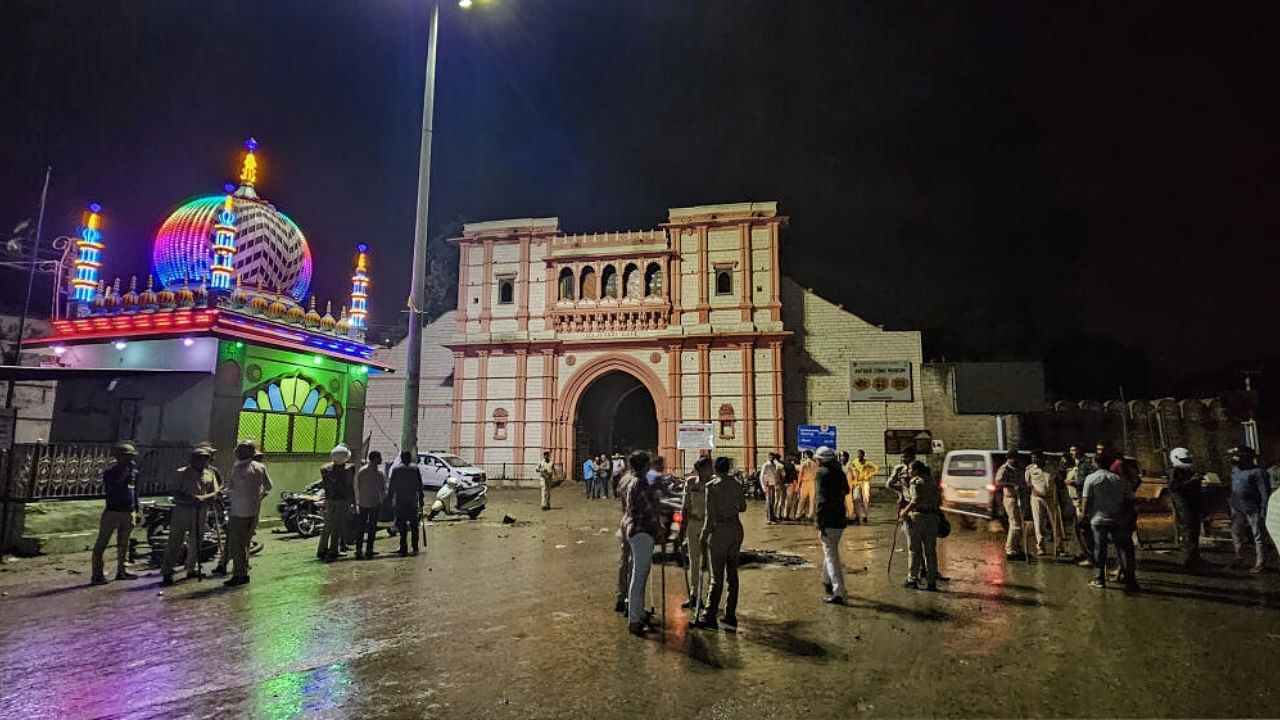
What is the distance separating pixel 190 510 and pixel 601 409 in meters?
23.7

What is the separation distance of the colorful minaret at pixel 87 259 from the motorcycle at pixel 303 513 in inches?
252

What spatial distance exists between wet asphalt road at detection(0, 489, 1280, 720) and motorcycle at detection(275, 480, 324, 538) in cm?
377

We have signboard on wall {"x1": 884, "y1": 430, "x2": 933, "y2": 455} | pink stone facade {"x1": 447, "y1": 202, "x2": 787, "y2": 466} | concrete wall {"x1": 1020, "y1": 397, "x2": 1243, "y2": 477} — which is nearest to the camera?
concrete wall {"x1": 1020, "y1": 397, "x2": 1243, "y2": 477}

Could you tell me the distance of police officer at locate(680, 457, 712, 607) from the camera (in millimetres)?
6984

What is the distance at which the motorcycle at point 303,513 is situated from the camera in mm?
12781

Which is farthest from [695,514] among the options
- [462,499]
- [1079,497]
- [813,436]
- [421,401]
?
[421,401]

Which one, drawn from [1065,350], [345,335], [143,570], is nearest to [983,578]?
[143,570]

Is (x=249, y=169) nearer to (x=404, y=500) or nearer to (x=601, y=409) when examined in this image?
(x=404, y=500)

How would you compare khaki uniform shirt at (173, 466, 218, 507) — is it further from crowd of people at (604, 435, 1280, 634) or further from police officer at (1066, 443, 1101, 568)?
police officer at (1066, 443, 1101, 568)

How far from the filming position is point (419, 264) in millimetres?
13648

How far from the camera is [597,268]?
29500 mm

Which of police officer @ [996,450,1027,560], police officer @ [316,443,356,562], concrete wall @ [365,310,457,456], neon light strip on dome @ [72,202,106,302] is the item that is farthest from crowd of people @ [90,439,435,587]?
concrete wall @ [365,310,457,456]

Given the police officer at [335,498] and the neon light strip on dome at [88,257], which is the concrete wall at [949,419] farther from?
the neon light strip on dome at [88,257]

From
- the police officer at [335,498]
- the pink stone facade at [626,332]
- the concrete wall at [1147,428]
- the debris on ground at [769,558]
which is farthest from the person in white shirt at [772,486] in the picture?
the concrete wall at [1147,428]
